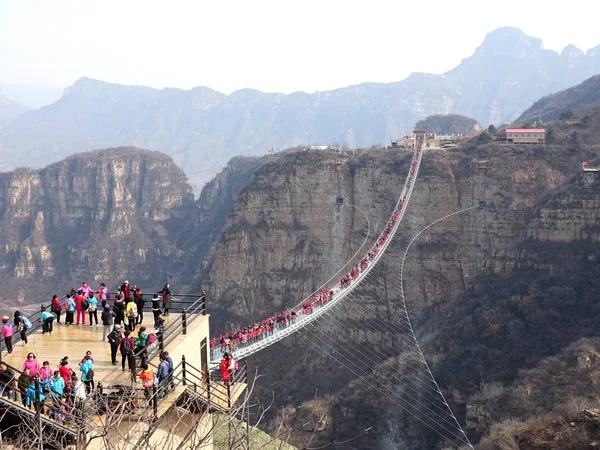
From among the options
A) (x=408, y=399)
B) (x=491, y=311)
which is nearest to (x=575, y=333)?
(x=491, y=311)

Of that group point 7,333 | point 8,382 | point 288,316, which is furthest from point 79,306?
point 288,316

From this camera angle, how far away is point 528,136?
53719 mm

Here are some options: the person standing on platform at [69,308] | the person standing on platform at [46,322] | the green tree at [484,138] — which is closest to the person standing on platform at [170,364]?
the person standing on platform at [46,322]

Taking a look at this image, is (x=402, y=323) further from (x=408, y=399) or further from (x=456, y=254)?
(x=408, y=399)

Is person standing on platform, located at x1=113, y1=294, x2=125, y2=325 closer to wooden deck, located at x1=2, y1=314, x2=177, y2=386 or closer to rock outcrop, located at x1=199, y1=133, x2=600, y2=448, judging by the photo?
wooden deck, located at x1=2, y1=314, x2=177, y2=386

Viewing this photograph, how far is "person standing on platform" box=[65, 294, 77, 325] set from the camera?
50.1 ft

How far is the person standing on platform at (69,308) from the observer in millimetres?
15281

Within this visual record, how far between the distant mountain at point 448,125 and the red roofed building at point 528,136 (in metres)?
56.1

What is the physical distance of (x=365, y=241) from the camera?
55344 millimetres

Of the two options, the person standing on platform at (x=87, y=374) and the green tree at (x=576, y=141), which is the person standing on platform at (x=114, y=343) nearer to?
the person standing on platform at (x=87, y=374)

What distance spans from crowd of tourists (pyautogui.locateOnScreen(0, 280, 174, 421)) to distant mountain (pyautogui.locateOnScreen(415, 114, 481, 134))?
330ft

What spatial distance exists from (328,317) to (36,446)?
46.0m

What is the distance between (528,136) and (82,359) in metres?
48.0

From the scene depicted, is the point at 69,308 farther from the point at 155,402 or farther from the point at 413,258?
the point at 413,258
